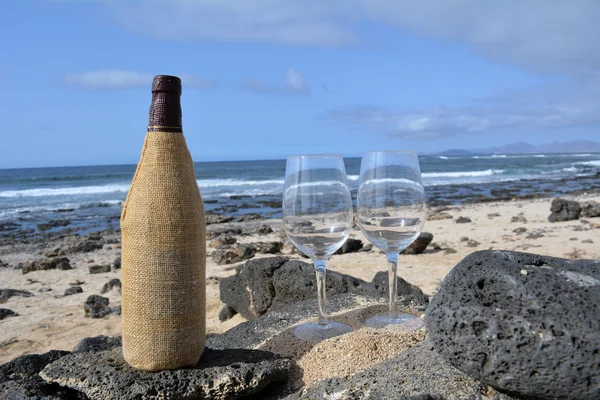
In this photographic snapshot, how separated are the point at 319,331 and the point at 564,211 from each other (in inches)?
490

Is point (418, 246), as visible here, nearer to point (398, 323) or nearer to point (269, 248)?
point (269, 248)

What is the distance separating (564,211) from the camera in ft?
43.5

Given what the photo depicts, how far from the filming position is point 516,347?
1618mm

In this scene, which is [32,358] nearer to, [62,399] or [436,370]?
[62,399]

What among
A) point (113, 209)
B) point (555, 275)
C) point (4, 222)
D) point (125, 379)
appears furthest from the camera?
point (113, 209)

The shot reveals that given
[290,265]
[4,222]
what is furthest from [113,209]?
[290,265]

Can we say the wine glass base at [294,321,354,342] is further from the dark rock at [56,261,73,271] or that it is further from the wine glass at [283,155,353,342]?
the dark rock at [56,261,73,271]

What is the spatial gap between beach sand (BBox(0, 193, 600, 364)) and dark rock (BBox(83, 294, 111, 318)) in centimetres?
10

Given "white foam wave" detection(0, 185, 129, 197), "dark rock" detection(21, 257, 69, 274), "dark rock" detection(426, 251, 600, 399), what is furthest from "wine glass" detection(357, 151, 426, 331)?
"white foam wave" detection(0, 185, 129, 197)

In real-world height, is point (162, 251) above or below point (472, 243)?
above

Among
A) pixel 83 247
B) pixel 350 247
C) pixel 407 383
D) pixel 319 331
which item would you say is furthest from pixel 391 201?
pixel 83 247

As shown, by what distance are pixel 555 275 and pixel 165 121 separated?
156 centimetres

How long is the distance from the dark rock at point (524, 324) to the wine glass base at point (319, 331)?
0.86 metres

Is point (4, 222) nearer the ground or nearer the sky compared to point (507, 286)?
nearer the ground
